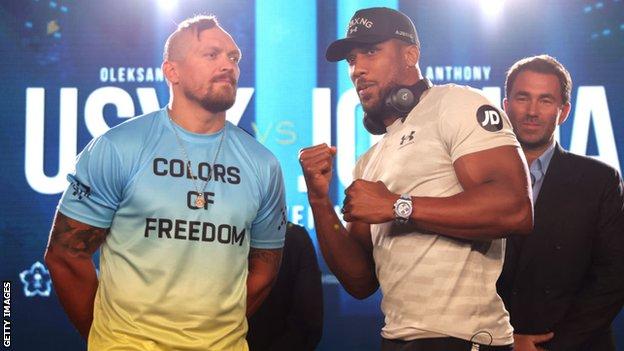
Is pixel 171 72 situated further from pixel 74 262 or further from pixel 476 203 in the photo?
pixel 476 203

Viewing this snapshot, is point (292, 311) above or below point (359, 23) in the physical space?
below

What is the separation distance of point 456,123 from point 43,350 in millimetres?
2687

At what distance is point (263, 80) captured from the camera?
164 inches

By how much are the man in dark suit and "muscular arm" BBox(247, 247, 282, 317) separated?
0.83 meters

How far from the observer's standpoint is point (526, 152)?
9.80 ft

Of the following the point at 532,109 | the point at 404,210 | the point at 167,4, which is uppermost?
the point at 167,4

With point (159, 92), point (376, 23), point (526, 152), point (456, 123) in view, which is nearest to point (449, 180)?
point (456, 123)

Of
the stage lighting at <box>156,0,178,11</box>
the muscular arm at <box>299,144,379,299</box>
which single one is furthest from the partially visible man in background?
the stage lighting at <box>156,0,178,11</box>

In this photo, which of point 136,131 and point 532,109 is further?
point 532,109

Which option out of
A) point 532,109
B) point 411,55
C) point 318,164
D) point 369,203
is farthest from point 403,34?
point 532,109

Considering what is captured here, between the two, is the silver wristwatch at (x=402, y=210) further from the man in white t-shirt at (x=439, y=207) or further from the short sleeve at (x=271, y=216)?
the short sleeve at (x=271, y=216)

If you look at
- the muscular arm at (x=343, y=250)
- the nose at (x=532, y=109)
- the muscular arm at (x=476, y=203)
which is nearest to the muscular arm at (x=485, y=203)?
the muscular arm at (x=476, y=203)

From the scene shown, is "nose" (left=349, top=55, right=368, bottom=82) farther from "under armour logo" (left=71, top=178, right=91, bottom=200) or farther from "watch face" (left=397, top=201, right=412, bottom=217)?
"under armour logo" (left=71, top=178, right=91, bottom=200)

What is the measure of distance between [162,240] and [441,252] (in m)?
0.70
